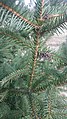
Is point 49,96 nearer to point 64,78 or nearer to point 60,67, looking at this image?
point 64,78

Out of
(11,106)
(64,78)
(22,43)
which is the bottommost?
(11,106)

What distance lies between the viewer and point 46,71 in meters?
0.70

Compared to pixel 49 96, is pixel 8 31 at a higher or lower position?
higher

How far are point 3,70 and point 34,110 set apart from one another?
29cm

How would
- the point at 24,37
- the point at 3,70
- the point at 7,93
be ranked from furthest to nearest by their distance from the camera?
the point at 3,70, the point at 7,93, the point at 24,37

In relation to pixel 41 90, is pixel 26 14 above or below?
above

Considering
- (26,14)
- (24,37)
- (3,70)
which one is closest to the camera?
(26,14)

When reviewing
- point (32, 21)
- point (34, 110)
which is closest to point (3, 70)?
point (34, 110)

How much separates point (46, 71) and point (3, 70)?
9.8 inches

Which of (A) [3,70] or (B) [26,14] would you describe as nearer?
(B) [26,14]

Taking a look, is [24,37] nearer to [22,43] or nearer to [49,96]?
[22,43]

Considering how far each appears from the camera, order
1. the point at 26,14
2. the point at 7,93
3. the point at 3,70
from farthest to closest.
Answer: the point at 3,70 < the point at 7,93 < the point at 26,14

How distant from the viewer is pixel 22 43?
1.88 feet

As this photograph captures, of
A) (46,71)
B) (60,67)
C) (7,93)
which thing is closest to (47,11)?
(46,71)
